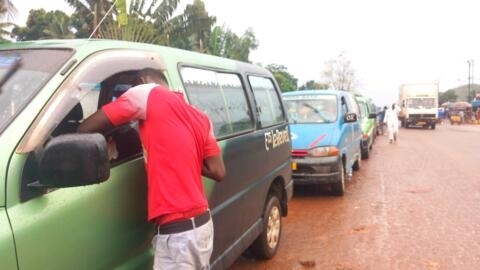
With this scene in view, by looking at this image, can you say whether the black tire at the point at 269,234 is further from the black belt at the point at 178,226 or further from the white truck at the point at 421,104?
the white truck at the point at 421,104

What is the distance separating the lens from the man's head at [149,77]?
256 centimetres

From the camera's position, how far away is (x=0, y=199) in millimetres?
1751

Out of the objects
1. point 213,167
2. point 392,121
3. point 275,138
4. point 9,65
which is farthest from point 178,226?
point 392,121

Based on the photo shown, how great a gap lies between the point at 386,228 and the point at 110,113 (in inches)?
197

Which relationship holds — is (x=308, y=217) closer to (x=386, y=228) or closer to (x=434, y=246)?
(x=386, y=228)

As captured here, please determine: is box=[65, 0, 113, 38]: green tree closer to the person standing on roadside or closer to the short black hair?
the person standing on roadside

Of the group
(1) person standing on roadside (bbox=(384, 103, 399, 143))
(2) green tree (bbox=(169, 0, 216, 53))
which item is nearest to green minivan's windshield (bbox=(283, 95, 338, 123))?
(1) person standing on roadside (bbox=(384, 103, 399, 143))

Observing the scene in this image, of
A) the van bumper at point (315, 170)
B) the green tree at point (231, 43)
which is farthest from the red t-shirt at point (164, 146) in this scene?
the green tree at point (231, 43)

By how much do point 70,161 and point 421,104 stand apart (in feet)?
117

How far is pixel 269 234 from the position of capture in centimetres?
503

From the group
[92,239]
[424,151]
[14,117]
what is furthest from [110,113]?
[424,151]

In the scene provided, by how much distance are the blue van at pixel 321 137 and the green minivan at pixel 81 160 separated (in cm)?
420

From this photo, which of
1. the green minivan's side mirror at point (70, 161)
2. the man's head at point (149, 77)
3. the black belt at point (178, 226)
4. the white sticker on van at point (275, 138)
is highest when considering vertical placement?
the man's head at point (149, 77)

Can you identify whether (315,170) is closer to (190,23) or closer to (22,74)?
(22,74)
